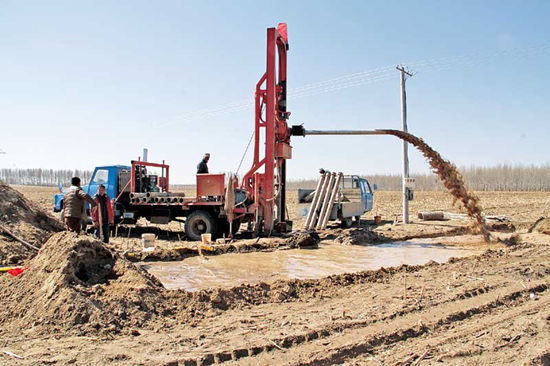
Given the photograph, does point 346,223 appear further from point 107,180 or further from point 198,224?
point 107,180

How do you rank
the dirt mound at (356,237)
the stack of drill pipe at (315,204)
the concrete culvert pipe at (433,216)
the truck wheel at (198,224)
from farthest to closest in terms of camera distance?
the concrete culvert pipe at (433,216), the stack of drill pipe at (315,204), the truck wheel at (198,224), the dirt mound at (356,237)

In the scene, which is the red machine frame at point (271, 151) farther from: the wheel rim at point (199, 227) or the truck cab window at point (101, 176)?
the truck cab window at point (101, 176)

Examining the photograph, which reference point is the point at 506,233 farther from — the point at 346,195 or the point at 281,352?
the point at 281,352

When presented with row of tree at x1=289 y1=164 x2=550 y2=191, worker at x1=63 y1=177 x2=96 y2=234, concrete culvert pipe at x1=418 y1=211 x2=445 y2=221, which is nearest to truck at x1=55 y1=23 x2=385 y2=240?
worker at x1=63 y1=177 x2=96 y2=234

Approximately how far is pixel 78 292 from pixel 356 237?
853 centimetres

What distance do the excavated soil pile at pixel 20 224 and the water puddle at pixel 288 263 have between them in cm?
210

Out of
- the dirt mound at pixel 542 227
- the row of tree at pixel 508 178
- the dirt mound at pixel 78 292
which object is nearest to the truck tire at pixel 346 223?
the dirt mound at pixel 542 227

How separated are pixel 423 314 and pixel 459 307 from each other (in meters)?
0.59

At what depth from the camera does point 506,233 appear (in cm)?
1394

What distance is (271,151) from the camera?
12383 mm

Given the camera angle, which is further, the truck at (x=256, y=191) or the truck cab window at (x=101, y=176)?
the truck cab window at (x=101, y=176)

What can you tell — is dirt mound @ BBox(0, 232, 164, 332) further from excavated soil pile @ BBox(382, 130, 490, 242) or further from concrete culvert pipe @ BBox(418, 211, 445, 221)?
concrete culvert pipe @ BBox(418, 211, 445, 221)

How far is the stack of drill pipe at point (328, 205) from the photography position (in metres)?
14.7

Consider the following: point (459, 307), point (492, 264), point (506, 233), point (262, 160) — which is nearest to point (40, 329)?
point (459, 307)
